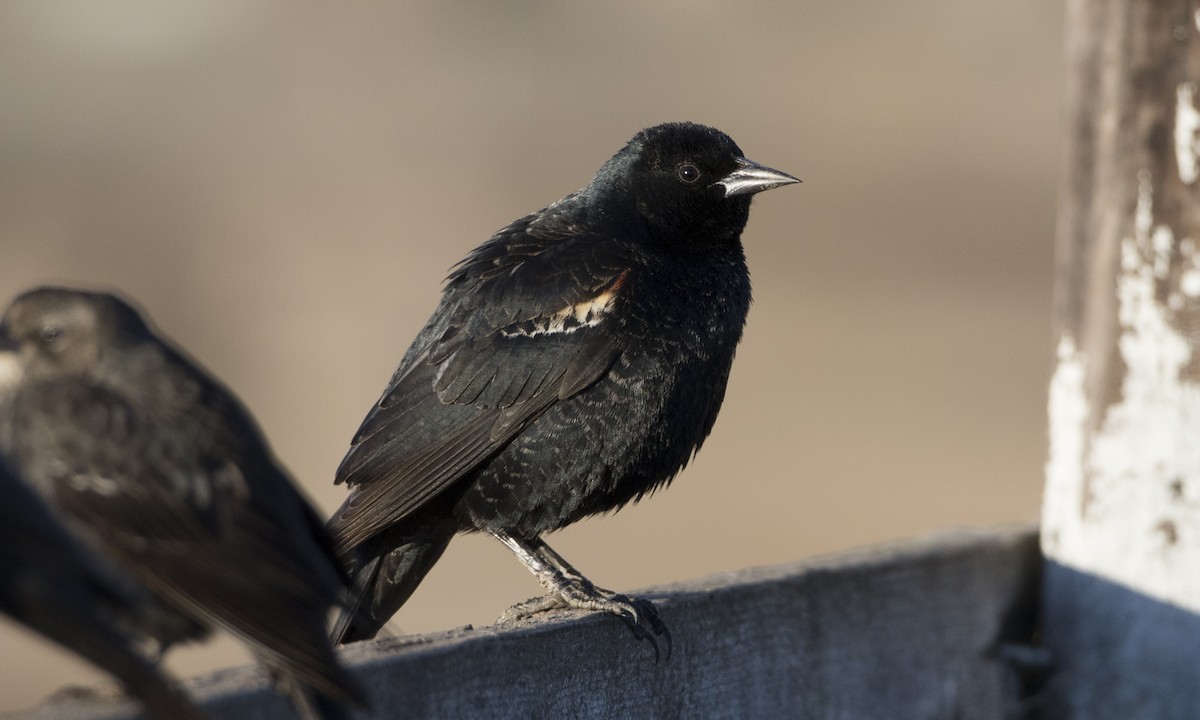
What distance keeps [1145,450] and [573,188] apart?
579 inches

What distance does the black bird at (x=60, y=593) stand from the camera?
1898mm

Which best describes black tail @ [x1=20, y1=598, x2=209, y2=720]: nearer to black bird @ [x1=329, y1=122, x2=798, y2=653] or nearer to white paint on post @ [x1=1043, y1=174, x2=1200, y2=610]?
black bird @ [x1=329, y1=122, x2=798, y2=653]

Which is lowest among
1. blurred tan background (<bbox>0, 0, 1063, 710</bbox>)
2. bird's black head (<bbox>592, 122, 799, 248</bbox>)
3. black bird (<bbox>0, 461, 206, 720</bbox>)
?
blurred tan background (<bbox>0, 0, 1063, 710</bbox>)

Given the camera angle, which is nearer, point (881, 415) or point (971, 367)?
point (881, 415)

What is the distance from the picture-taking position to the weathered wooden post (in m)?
3.65

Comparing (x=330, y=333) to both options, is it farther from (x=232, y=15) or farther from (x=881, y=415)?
(x=232, y=15)

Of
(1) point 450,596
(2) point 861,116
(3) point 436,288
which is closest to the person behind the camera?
(1) point 450,596

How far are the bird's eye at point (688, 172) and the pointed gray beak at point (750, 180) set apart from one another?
60 millimetres

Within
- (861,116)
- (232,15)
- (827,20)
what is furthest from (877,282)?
(232,15)

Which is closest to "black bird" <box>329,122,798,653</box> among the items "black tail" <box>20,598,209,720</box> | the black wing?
the black wing

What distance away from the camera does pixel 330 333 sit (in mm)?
14391

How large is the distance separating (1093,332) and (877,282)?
12.5 meters

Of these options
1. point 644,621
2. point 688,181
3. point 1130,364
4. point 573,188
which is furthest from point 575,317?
point 573,188

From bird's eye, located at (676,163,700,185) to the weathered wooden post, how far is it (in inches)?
42.3
